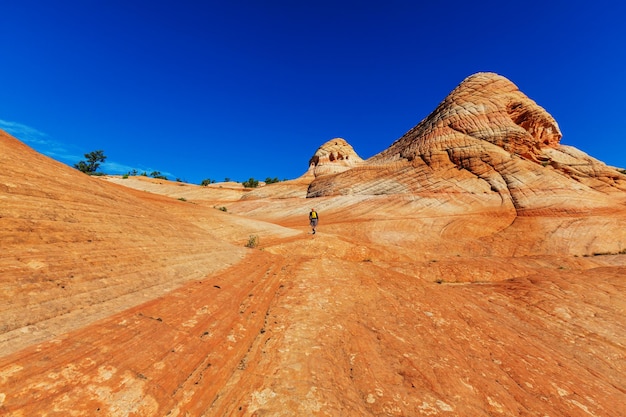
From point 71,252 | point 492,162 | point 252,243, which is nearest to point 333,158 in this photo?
point 492,162

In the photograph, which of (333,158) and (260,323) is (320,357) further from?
(333,158)

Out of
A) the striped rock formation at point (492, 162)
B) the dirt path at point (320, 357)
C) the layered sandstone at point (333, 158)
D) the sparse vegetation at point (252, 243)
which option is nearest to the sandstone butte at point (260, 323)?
the dirt path at point (320, 357)

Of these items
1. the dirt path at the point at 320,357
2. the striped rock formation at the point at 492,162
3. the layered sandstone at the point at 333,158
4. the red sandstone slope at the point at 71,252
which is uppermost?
the layered sandstone at the point at 333,158

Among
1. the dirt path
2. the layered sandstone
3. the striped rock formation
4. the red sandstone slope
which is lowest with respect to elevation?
the dirt path

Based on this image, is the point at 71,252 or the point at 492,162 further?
the point at 492,162

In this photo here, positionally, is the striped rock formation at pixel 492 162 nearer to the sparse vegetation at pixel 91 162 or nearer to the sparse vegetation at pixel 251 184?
the sparse vegetation at pixel 251 184

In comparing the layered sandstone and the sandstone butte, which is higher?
the layered sandstone

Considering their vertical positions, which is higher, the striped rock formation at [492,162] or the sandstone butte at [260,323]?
the striped rock formation at [492,162]

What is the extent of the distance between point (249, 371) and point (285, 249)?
1011 centimetres

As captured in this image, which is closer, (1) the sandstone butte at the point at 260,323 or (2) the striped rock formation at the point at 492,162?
(1) the sandstone butte at the point at 260,323

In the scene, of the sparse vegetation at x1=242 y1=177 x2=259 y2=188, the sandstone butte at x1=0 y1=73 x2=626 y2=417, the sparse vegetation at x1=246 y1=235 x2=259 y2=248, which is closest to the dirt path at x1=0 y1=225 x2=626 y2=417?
the sandstone butte at x1=0 y1=73 x2=626 y2=417

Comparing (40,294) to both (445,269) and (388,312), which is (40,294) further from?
(445,269)

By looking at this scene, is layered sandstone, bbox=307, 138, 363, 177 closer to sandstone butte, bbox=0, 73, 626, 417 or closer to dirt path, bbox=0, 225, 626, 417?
sandstone butte, bbox=0, 73, 626, 417

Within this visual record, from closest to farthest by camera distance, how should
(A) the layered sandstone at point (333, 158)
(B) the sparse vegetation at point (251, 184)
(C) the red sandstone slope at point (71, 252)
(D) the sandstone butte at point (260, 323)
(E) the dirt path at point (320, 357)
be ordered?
1. (E) the dirt path at point (320, 357)
2. (D) the sandstone butte at point (260, 323)
3. (C) the red sandstone slope at point (71, 252)
4. (A) the layered sandstone at point (333, 158)
5. (B) the sparse vegetation at point (251, 184)
